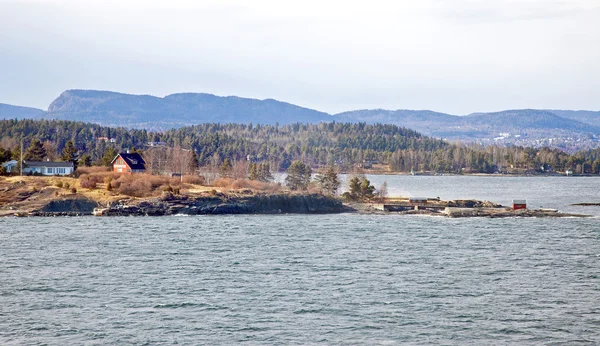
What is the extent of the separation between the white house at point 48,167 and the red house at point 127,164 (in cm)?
547

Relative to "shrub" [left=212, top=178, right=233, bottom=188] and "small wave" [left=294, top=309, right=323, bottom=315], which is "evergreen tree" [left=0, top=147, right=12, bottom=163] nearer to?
"shrub" [left=212, top=178, right=233, bottom=188]

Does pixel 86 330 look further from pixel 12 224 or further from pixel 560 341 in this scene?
pixel 12 224

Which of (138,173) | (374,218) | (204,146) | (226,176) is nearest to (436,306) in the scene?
(374,218)

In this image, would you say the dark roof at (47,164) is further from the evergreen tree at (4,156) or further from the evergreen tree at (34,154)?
the evergreen tree at (34,154)

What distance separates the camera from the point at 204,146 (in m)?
179

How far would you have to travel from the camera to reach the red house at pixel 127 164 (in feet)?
306

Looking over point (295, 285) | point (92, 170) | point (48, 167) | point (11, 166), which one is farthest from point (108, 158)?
point (295, 285)

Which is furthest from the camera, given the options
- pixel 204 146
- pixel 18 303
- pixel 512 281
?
pixel 204 146

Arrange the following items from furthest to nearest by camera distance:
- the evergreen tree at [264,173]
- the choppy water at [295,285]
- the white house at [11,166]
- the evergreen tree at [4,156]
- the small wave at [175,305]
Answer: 1. the evergreen tree at [264,173]
2. the white house at [11,166]
3. the evergreen tree at [4,156]
4. the small wave at [175,305]
5. the choppy water at [295,285]

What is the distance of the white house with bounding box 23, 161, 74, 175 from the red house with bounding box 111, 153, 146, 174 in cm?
547

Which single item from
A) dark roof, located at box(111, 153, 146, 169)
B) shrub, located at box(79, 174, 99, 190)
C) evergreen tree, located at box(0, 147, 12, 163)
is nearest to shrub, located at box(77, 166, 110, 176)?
dark roof, located at box(111, 153, 146, 169)

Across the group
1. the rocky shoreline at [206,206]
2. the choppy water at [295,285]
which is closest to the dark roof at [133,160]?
the rocky shoreline at [206,206]

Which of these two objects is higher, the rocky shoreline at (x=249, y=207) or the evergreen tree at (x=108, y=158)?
the evergreen tree at (x=108, y=158)

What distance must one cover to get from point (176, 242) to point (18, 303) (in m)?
22.1
